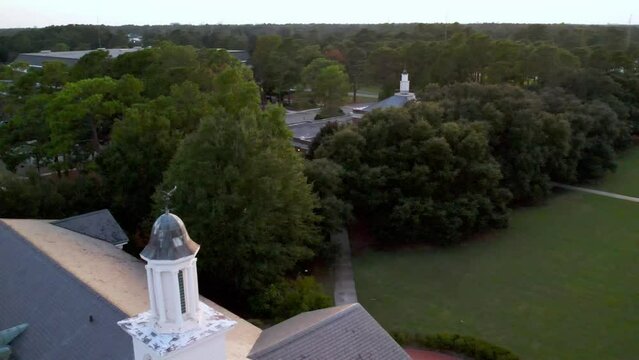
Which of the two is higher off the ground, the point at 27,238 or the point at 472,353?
the point at 27,238

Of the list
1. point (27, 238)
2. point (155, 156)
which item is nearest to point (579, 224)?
point (155, 156)

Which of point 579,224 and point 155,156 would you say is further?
point 579,224

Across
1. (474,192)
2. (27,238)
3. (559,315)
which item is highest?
(27,238)

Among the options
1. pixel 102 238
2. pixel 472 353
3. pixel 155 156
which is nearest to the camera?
pixel 472 353

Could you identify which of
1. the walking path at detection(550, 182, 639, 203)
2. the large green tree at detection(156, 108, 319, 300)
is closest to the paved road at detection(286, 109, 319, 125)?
the walking path at detection(550, 182, 639, 203)

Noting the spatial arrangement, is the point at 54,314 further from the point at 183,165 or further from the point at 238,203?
the point at 183,165

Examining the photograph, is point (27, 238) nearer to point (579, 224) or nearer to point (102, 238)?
point (102, 238)

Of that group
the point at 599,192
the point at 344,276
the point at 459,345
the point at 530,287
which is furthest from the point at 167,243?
the point at 599,192

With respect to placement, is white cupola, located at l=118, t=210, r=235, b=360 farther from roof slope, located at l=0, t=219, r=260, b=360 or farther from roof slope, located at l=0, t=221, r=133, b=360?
roof slope, located at l=0, t=219, r=260, b=360
